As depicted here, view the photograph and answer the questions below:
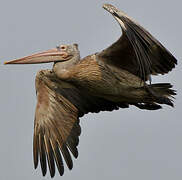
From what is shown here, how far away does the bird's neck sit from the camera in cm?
1586

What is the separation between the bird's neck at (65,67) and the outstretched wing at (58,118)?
0.83 meters

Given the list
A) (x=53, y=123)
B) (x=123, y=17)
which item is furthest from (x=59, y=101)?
(x=123, y=17)

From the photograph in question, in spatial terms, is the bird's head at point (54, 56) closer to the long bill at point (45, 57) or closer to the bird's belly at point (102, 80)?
the long bill at point (45, 57)

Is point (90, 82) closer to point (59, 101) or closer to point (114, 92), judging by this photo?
point (114, 92)

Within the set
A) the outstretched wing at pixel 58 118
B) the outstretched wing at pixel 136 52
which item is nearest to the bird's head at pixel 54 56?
the outstretched wing at pixel 58 118

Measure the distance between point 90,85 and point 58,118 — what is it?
1.95m

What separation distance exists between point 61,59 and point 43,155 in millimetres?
2252

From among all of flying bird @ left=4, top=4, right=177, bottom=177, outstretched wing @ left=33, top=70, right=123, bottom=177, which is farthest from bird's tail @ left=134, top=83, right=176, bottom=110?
outstretched wing @ left=33, top=70, right=123, bottom=177

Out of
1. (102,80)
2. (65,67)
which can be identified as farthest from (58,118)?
(102,80)

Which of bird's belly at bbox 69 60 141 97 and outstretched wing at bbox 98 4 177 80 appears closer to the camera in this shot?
outstretched wing at bbox 98 4 177 80

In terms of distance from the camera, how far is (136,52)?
46.2 ft

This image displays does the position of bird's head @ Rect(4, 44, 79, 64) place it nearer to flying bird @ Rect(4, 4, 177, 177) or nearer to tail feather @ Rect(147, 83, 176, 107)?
flying bird @ Rect(4, 4, 177, 177)

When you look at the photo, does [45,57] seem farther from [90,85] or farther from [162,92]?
[162,92]

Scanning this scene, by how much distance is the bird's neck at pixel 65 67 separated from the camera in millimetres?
15859
